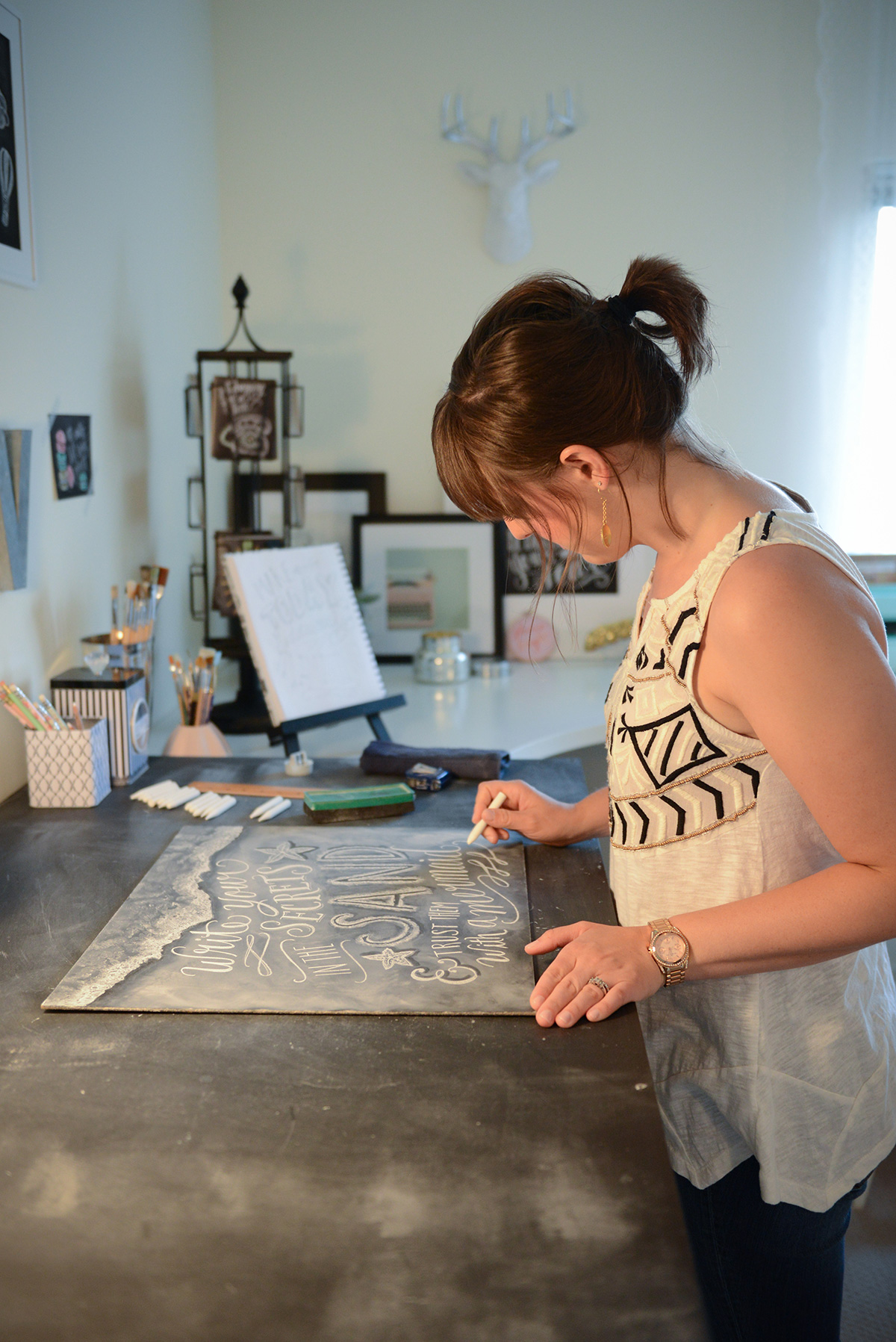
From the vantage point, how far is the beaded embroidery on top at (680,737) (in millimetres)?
876

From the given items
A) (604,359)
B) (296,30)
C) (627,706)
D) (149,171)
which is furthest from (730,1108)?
(296,30)

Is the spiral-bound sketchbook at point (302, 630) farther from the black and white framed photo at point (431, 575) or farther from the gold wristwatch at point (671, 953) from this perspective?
the gold wristwatch at point (671, 953)

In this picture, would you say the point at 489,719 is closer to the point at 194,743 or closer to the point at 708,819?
the point at 194,743

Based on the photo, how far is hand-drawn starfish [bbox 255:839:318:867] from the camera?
3.97ft

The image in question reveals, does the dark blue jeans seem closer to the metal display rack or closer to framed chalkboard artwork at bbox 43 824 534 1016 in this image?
framed chalkboard artwork at bbox 43 824 534 1016

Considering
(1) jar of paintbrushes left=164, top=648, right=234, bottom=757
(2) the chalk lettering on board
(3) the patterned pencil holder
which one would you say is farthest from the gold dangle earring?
(1) jar of paintbrushes left=164, top=648, right=234, bottom=757

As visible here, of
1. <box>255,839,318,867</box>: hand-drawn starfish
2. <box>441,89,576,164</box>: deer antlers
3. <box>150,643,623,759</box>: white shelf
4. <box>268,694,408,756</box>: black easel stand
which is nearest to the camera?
<box>255,839,318,867</box>: hand-drawn starfish

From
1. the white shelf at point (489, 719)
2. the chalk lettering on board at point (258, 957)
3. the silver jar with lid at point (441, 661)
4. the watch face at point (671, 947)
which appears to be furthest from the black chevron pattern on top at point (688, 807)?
the silver jar with lid at point (441, 661)

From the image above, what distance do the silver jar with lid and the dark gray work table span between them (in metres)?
1.59

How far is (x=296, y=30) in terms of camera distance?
2.52 metres

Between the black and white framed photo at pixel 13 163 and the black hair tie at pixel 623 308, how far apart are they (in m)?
0.88

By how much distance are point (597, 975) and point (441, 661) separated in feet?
5.46

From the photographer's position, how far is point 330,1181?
673 mm

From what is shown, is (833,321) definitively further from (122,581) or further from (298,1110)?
(298,1110)
